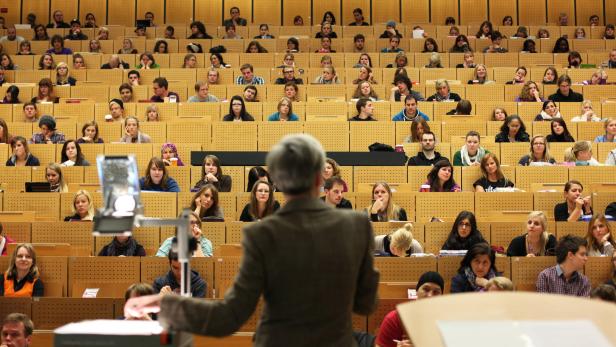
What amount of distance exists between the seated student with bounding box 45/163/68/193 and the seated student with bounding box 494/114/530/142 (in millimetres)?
4628

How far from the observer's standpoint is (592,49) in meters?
13.8

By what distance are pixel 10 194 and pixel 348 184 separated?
316 centimetres

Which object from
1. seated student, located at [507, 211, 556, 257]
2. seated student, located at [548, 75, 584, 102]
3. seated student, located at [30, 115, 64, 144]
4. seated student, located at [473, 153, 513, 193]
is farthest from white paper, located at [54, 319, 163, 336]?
seated student, located at [548, 75, 584, 102]

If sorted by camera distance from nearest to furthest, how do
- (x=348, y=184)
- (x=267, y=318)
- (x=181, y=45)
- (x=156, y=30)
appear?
(x=267, y=318), (x=348, y=184), (x=181, y=45), (x=156, y=30)

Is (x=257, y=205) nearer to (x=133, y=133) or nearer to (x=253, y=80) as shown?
(x=133, y=133)

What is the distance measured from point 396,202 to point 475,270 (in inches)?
73.9

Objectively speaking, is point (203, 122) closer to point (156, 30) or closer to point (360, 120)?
point (360, 120)

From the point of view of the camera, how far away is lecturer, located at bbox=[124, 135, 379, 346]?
2.24 metres

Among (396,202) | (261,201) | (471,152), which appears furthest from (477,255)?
(471,152)

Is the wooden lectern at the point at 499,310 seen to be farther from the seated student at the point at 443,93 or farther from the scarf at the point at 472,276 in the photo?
the seated student at the point at 443,93

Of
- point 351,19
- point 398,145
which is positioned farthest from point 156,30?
point 398,145

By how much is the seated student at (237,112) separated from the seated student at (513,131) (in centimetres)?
286

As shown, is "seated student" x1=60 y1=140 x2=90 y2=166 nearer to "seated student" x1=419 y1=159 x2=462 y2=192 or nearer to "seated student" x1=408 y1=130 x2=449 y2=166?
"seated student" x1=408 y1=130 x2=449 y2=166

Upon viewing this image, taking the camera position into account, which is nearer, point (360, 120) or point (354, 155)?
point (354, 155)
